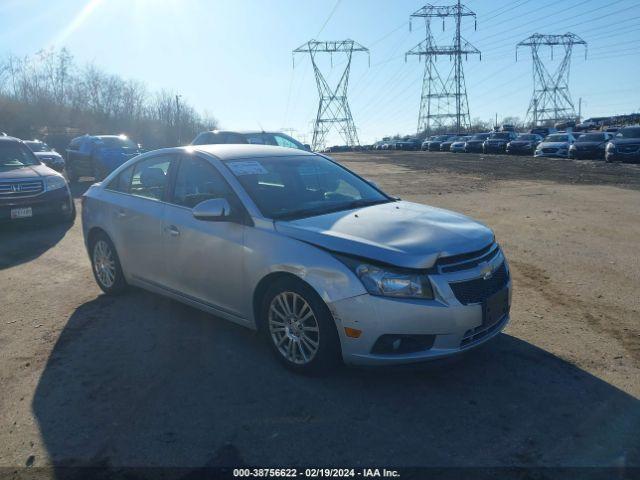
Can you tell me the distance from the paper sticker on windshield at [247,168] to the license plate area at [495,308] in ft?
7.17

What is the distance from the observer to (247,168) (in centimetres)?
465

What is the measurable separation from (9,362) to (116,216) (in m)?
1.81

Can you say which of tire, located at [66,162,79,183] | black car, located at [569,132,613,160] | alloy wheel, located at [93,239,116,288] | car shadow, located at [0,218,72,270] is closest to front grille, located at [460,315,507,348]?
alloy wheel, located at [93,239,116,288]

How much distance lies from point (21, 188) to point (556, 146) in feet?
101

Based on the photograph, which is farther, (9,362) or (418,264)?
(9,362)

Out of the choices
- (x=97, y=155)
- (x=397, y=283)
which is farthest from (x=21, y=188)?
(x=97, y=155)

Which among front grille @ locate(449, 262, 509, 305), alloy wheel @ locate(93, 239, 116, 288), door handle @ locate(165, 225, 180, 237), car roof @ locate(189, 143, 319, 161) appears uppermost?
car roof @ locate(189, 143, 319, 161)

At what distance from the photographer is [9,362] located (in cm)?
427

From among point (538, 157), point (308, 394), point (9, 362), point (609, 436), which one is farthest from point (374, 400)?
point (538, 157)

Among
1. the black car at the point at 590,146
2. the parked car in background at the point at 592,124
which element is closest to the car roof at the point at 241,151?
the black car at the point at 590,146

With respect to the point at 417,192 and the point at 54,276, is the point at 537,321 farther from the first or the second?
the point at 417,192

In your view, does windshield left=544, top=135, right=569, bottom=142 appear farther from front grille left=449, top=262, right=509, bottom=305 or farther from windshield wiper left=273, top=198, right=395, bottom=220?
front grille left=449, top=262, right=509, bottom=305

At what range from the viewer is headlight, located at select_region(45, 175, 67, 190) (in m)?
10.0

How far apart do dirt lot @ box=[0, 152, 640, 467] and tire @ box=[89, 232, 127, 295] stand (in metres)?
0.17
